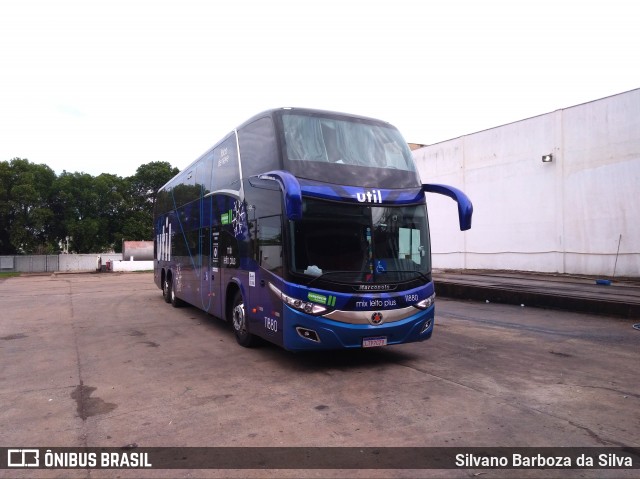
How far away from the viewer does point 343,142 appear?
745 centimetres

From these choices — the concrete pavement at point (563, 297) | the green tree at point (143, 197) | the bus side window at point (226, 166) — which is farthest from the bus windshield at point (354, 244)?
the green tree at point (143, 197)

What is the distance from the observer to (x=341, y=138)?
7.50m

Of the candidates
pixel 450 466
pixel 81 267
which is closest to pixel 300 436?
pixel 450 466

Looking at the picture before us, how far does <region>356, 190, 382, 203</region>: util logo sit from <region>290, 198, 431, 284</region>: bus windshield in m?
0.09

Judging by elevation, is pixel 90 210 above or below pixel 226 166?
above

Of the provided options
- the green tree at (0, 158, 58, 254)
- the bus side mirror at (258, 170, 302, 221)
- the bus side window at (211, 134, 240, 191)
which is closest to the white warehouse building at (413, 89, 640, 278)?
the bus side window at (211, 134, 240, 191)

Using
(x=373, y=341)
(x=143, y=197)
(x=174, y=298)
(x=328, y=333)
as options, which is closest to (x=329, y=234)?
(x=328, y=333)

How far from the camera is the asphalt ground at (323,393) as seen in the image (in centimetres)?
446

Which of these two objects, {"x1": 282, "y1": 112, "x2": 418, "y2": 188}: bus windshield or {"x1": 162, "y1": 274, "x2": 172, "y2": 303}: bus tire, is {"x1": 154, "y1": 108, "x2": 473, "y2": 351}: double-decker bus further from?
{"x1": 162, "y1": 274, "x2": 172, "y2": 303}: bus tire

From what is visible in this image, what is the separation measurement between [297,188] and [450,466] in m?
3.53

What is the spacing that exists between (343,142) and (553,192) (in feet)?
71.1

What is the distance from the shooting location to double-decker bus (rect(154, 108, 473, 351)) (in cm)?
657

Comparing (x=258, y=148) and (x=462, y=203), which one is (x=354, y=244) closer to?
(x=462, y=203)

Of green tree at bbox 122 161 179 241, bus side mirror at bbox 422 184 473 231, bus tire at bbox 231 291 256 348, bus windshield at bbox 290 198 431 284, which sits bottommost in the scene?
bus tire at bbox 231 291 256 348
